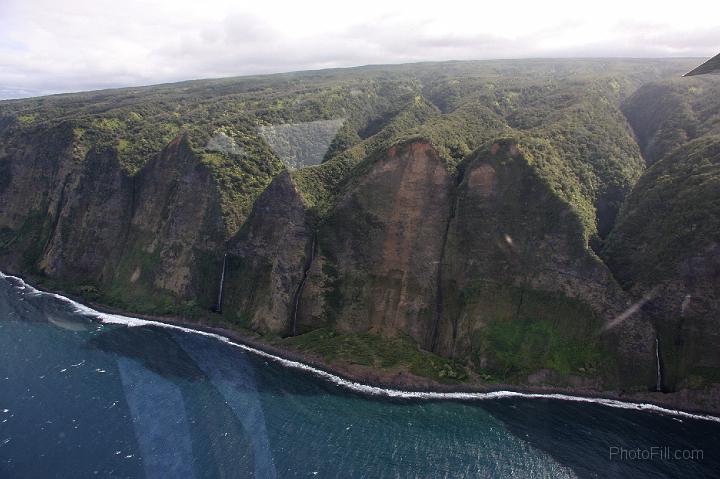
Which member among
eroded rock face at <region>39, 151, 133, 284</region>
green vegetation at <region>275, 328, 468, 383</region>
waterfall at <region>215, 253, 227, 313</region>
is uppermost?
eroded rock face at <region>39, 151, 133, 284</region>

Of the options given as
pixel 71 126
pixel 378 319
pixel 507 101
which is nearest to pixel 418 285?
pixel 378 319

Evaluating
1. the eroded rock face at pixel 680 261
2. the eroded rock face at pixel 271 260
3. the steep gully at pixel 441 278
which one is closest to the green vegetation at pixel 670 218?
the eroded rock face at pixel 680 261

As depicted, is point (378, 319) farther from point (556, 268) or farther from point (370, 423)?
point (556, 268)

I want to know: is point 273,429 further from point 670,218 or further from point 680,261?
point 670,218

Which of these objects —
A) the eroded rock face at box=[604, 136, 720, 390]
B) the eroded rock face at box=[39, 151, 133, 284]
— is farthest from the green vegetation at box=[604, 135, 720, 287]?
the eroded rock face at box=[39, 151, 133, 284]

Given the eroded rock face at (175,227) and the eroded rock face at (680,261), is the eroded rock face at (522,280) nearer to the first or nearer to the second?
the eroded rock face at (680,261)

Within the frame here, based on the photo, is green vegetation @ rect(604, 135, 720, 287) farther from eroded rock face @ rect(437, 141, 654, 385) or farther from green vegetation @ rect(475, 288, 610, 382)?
green vegetation @ rect(475, 288, 610, 382)
